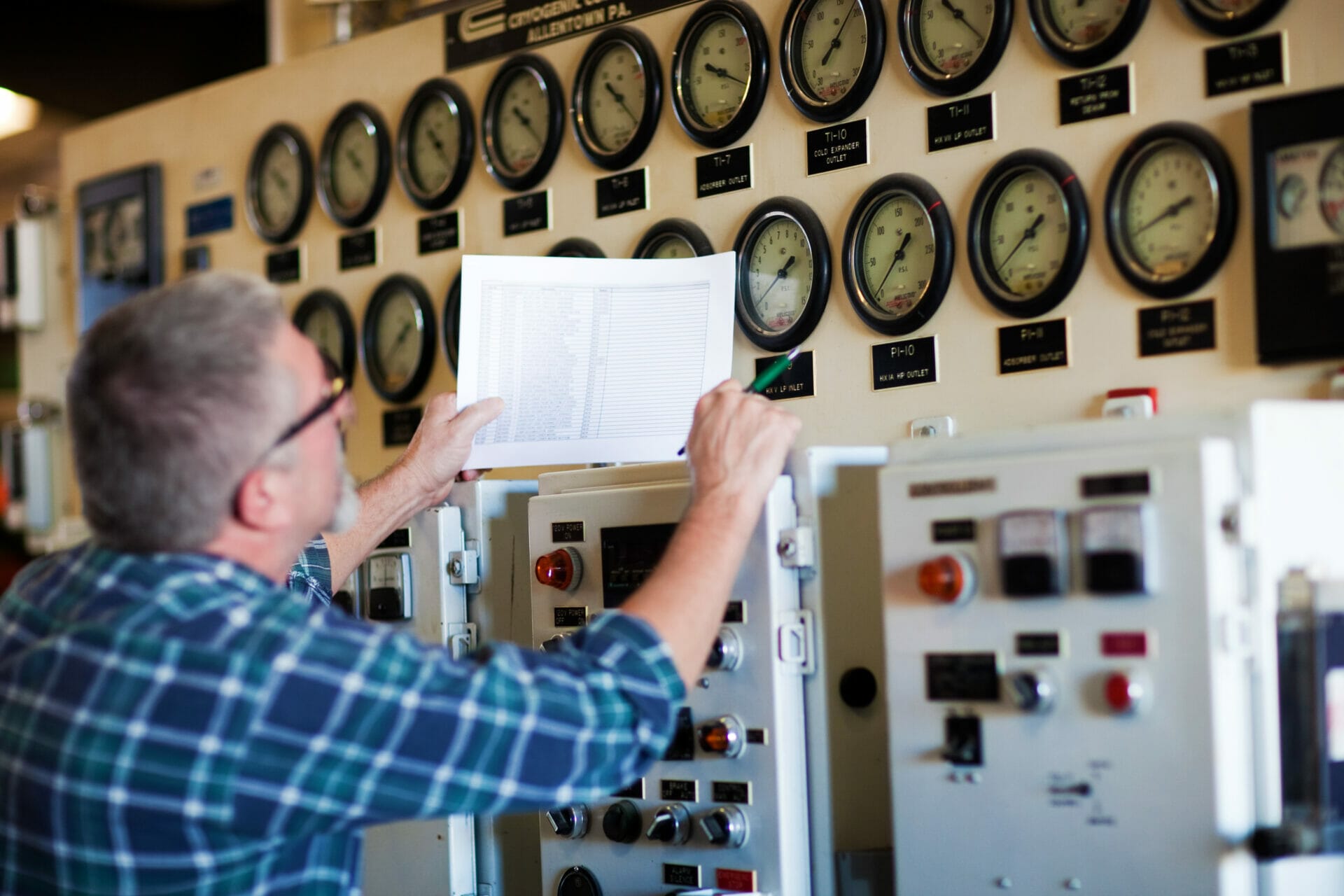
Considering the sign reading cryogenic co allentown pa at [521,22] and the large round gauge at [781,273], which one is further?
the sign reading cryogenic co allentown pa at [521,22]

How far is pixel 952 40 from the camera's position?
2.47m

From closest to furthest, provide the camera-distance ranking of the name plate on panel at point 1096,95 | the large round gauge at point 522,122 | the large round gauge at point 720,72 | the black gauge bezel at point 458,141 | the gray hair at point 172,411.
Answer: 1. the gray hair at point 172,411
2. the name plate on panel at point 1096,95
3. the large round gauge at point 720,72
4. the large round gauge at point 522,122
5. the black gauge bezel at point 458,141

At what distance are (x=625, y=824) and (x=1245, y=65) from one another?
1613 mm

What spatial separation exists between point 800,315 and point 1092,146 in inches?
26.0

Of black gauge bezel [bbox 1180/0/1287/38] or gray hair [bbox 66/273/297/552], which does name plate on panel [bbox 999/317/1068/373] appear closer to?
black gauge bezel [bbox 1180/0/1287/38]

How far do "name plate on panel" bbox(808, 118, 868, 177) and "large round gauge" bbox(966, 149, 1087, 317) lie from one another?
0.29 meters

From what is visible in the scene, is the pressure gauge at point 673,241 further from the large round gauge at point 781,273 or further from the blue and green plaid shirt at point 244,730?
the blue and green plaid shirt at point 244,730

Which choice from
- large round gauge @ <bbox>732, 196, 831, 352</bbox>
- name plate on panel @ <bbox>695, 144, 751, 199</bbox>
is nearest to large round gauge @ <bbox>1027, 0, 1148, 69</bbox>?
large round gauge @ <bbox>732, 196, 831, 352</bbox>

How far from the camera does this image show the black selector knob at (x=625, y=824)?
7.22ft

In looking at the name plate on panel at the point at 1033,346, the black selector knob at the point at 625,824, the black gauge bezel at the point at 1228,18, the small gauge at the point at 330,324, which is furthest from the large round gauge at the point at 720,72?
the black selector knob at the point at 625,824

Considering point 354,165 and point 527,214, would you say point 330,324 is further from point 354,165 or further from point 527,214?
point 527,214

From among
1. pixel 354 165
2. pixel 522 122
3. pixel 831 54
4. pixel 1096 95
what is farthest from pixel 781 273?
pixel 354 165

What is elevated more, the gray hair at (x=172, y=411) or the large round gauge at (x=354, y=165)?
the large round gauge at (x=354, y=165)

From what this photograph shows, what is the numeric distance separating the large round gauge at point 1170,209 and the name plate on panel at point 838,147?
1.76 feet
